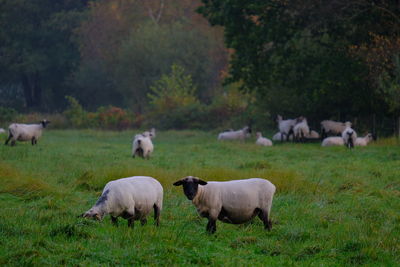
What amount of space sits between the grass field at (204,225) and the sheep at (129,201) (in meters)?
0.19

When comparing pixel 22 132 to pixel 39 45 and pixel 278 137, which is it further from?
pixel 39 45

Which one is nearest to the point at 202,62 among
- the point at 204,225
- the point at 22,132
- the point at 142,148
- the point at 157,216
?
the point at 22,132

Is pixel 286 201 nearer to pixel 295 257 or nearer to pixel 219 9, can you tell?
pixel 295 257

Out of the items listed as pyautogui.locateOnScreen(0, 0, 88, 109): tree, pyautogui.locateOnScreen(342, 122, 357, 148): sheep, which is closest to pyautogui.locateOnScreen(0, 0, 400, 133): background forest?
pyautogui.locateOnScreen(0, 0, 88, 109): tree

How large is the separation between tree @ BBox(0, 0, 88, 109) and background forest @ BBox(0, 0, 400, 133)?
0.45 feet

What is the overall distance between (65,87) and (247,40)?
152 ft

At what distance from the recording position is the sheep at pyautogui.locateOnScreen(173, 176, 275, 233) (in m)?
10.0

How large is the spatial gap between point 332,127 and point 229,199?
26.0 meters

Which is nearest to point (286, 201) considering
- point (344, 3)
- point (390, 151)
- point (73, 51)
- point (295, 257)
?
point (295, 257)

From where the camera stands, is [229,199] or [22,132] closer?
[229,199]

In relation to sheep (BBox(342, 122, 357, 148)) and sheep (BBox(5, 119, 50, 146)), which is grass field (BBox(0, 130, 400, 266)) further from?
sheep (BBox(5, 119, 50, 146))

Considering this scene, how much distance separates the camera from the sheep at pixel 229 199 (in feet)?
32.9

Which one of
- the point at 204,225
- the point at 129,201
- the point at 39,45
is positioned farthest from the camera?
the point at 39,45

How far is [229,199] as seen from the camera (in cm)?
1020
